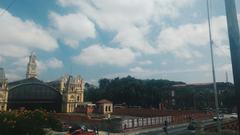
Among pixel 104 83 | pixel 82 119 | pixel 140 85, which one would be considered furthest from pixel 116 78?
pixel 82 119

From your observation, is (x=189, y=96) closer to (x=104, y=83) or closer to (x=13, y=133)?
(x=104, y=83)

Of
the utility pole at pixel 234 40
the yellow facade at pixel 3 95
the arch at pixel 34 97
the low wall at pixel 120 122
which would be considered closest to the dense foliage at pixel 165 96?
the arch at pixel 34 97

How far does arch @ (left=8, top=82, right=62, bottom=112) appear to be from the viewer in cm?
8394

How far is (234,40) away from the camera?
894cm

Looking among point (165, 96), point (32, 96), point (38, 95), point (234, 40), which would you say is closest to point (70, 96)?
point (38, 95)

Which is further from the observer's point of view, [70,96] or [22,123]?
[70,96]

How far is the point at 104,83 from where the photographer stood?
152 metres

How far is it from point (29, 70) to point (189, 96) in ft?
221

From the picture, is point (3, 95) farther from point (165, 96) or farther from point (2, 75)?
point (165, 96)

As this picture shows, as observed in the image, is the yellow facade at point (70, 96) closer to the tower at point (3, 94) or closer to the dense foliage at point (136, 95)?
the dense foliage at point (136, 95)

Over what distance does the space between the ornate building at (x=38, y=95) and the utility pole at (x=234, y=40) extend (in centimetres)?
7961

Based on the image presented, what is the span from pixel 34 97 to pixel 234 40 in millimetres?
85739

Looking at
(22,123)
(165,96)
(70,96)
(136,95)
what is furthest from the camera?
(165,96)

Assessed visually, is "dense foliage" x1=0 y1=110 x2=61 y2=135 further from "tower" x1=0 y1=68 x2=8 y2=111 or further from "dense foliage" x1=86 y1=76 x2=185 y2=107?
"dense foliage" x1=86 y1=76 x2=185 y2=107
